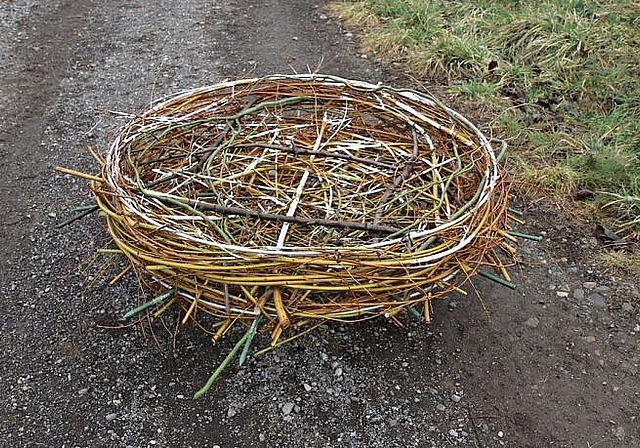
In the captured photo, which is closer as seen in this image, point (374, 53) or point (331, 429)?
point (331, 429)

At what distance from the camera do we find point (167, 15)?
4438 mm

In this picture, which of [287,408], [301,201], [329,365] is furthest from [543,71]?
[287,408]

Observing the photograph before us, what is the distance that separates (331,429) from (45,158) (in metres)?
1.80

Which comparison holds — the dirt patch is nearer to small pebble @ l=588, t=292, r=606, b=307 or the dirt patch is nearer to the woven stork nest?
small pebble @ l=588, t=292, r=606, b=307

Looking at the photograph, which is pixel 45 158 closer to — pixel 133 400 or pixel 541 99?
pixel 133 400

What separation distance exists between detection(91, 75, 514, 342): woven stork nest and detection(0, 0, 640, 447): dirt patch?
132 mm

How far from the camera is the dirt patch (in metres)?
1.86

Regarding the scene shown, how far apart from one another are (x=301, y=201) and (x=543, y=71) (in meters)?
1.80

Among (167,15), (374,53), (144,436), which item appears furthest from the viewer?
(167,15)

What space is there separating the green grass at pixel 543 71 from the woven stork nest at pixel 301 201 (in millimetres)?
619

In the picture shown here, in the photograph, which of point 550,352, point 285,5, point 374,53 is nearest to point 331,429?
point 550,352

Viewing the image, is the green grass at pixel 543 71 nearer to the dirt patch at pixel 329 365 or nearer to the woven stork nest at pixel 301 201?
the dirt patch at pixel 329 365

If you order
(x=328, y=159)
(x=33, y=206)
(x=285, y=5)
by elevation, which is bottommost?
(x=285, y=5)

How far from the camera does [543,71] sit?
339 cm
